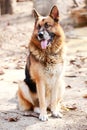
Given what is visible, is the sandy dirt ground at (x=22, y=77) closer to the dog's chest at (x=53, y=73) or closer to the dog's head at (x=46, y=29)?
the dog's chest at (x=53, y=73)

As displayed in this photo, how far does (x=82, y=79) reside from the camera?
838cm

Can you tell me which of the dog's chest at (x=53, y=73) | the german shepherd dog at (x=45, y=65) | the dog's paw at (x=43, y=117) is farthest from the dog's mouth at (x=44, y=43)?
the dog's paw at (x=43, y=117)

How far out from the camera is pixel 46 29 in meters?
6.03

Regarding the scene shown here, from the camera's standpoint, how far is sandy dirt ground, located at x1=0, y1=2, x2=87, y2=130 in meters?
6.12

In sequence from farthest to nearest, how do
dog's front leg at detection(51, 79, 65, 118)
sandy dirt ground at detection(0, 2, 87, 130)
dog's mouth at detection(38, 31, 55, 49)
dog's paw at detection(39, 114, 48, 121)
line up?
dog's front leg at detection(51, 79, 65, 118) < dog's paw at detection(39, 114, 48, 121) < sandy dirt ground at detection(0, 2, 87, 130) < dog's mouth at detection(38, 31, 55, 49)

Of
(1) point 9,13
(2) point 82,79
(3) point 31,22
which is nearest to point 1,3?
(1) point 9,13

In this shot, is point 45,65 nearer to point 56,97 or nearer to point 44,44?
point 44,44

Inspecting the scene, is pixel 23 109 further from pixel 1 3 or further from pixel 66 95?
pixel 1 3

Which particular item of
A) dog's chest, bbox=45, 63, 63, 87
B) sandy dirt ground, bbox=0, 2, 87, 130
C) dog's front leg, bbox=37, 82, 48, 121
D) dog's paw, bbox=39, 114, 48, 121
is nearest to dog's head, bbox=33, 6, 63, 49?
dog's chest, bbox=45, 63, 63, 87

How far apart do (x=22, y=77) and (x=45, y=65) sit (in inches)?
104

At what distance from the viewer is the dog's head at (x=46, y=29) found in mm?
5984

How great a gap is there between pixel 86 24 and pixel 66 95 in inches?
278

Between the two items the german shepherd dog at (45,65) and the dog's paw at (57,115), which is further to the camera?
the dog's paw at (57,115)

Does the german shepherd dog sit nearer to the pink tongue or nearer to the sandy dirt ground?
the pink tongue
